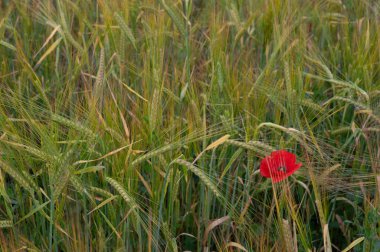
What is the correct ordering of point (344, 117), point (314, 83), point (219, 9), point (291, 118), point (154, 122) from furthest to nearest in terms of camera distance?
point (219, 9)
point (314, 83)
point (344, 117)
point (291, 118)
point (154, 122)

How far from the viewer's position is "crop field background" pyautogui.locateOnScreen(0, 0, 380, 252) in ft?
4.62

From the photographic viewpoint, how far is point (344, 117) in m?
1.88

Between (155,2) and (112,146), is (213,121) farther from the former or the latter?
(155,2)

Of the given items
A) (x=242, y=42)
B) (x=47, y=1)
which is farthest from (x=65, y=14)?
(x=242, y=42)

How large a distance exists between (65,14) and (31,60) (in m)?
0.18

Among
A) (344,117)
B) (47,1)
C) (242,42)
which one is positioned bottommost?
(344,117)

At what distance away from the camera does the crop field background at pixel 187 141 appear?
55.4 inches

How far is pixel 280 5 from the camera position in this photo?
194cm

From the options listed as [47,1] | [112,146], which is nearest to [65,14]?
[47,1]

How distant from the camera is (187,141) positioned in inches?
56.0

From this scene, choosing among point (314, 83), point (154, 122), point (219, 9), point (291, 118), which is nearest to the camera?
point (154, 122)

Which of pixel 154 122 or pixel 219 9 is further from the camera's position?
pixel 219 9

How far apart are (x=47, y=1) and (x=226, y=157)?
76 centimetres

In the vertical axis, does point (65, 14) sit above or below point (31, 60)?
above
